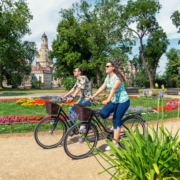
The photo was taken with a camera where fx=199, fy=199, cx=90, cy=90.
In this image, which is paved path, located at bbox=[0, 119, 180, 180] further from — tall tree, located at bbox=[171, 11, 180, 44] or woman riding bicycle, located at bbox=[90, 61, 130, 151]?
tall tree, located at bbox=[171, 11, 180, 44]

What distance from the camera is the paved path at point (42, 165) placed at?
316 centimetres

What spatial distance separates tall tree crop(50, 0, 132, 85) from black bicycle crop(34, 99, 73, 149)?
25.2m

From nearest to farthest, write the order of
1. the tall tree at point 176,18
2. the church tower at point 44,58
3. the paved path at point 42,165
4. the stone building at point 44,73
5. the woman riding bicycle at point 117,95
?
the paved path at point 42,165 → the woman riding bicycle at point 117,95 → the tall tree at point 176,18 → the stone building at point 44,73 → the church tower at point 44,58

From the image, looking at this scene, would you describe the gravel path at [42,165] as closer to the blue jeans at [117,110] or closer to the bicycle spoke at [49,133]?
the bicycle spoke at [49,133]

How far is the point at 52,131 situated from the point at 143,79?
5672 centimetres

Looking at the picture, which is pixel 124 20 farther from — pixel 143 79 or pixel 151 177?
pixel 151 177

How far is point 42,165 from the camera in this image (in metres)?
3.58

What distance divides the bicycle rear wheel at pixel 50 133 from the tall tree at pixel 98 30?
82.9 ft

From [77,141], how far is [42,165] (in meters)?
0.83

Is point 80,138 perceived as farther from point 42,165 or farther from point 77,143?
point 42,165

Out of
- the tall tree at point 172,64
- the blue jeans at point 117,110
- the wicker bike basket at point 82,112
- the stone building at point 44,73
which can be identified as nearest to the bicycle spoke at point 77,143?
the wicker bike basket at point 82,112

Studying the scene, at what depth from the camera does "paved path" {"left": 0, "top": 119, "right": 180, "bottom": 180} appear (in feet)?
10.4

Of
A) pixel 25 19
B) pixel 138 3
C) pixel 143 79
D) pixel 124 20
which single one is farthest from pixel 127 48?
pixel 143 79

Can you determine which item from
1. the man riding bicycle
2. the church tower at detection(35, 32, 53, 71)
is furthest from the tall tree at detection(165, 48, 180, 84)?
the church tower at detection(35, 32, 53, 71)
